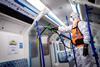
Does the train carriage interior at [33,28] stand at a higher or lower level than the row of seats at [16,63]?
higher

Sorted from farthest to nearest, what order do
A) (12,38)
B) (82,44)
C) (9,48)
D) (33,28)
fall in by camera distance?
(33,28), (12,38), (9,48), (82,44)

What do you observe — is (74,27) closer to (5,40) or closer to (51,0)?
(51,0)

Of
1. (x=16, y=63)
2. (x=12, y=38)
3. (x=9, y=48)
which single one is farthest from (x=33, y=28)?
(x=16, y=63)

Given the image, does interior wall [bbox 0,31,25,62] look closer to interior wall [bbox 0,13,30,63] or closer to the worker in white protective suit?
interior wall [bbox 0,13,30,63]

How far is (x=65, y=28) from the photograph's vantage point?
3.04 metres

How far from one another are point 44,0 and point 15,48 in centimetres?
151

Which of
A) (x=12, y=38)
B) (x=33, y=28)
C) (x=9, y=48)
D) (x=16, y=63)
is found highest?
(x=33, y=28)

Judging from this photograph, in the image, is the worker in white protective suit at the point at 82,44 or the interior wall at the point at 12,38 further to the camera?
the interior wall at the point at 12,38

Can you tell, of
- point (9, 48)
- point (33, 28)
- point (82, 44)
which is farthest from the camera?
point (33, 28)

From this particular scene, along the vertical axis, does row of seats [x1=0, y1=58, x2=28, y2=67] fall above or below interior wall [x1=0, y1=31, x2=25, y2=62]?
below

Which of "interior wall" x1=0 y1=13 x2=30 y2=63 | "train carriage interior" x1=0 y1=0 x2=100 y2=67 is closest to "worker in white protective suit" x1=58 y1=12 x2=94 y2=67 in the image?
"train carriage interior" x1=0 y1=0 x2=100 y2=67

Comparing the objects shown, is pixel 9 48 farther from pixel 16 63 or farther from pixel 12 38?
pixel 16 63

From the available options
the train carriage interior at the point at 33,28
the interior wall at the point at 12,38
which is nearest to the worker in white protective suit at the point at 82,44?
the train carriage interior at the point at 33,28

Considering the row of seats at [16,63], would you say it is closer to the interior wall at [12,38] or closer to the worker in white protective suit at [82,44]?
the interior wall at [12,38]
